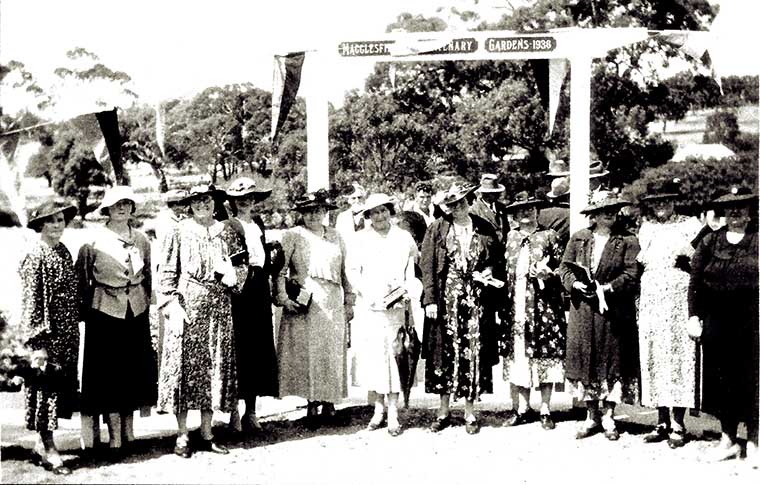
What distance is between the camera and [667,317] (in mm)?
6266

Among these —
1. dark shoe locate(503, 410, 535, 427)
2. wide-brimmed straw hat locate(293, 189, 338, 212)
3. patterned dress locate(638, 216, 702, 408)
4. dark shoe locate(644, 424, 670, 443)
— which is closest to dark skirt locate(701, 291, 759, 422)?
patterned dress locate(638, 216, 702, 408)

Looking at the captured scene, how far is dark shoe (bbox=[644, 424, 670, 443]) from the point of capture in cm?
641

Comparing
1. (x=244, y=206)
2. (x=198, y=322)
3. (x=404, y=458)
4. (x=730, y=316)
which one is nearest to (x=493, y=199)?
(x=244, y=206)

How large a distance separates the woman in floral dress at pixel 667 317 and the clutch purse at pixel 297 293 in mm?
2469

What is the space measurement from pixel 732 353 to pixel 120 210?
4.11 meters

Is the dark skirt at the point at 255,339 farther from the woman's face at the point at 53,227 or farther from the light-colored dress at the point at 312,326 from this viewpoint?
the woman's face at the point at 53,227

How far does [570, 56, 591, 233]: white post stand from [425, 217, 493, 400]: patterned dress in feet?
3.94

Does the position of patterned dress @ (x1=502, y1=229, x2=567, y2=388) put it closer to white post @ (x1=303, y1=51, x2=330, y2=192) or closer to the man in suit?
the man in suit

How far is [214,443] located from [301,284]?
1.41 metres

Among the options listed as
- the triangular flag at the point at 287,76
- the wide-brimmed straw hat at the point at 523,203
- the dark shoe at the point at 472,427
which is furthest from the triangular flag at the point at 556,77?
the dark shoe at the point at 472,427

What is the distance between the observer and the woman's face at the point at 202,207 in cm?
600

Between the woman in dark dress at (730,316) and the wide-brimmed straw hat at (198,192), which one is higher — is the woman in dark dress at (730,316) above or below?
below

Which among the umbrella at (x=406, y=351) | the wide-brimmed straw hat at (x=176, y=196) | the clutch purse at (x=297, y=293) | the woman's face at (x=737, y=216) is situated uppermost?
the wide-brimmed straw hat at (x=176, y=196)

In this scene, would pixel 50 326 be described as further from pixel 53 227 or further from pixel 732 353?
pixel 732 353
